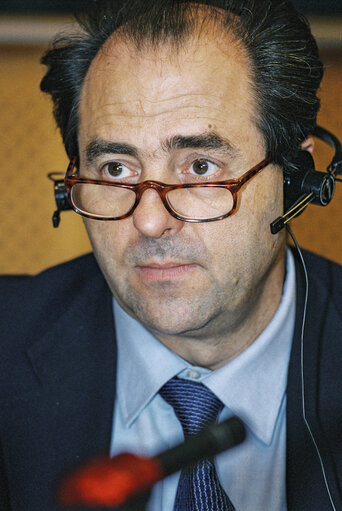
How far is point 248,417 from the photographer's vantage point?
1.32 m

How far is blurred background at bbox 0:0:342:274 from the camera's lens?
2.29 metres

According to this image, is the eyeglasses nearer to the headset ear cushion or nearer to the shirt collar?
the headset ear cushion

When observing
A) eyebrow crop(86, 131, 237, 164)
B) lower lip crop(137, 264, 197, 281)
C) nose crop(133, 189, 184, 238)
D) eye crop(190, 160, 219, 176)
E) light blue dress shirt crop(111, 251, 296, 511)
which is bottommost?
light blue dress shirt crop(111, 251, 296, 511)

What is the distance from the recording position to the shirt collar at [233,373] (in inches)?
52.0

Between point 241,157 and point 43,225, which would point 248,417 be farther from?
point 43,225

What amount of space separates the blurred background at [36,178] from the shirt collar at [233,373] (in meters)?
1.00

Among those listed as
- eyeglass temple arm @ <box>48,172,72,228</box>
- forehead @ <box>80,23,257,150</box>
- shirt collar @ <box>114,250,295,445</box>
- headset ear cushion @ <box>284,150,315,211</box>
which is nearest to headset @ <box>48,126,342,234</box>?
headset ear cushion @ <box>284,150,315,211</box>

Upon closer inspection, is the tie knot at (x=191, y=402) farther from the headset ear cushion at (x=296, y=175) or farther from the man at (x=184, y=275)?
the headset ear cushion at (x=296, y=175)

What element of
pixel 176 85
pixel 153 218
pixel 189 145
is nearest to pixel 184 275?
pixel 153 218

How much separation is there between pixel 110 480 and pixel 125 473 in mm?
14

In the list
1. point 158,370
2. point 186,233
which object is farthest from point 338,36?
point 158,370

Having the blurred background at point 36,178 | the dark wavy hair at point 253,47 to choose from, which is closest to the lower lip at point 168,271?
the dark wavy hair at point 253,47

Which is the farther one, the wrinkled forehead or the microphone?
the wrinkled forehead

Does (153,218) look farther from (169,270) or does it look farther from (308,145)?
(308,145)
